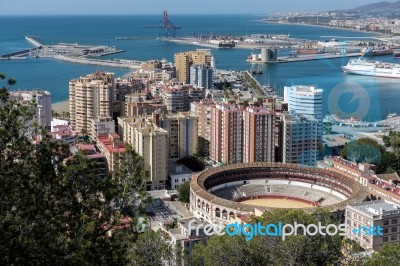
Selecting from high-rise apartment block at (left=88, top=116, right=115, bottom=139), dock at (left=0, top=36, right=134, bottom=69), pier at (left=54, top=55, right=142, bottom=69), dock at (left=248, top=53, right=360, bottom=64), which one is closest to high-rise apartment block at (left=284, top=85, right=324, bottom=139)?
high-rise apartment block at (left=88, top=116, right=115, bottom=139)

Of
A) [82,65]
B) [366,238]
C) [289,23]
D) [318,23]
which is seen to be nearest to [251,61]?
[82,65]

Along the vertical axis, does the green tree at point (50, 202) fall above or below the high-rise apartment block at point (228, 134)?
above

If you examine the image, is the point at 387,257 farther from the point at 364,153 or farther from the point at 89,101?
the point at 89,101

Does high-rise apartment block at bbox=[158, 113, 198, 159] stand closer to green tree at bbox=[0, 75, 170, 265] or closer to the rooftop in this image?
the rooftop

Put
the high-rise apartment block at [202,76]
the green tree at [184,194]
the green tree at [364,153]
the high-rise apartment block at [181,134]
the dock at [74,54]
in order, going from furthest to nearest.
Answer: the dock at [74,54] < the high-rise apartment block at [202,76] < the high-rise apartment block at [181,134] < the green tree at [364,153] < the green tree at [184,194]

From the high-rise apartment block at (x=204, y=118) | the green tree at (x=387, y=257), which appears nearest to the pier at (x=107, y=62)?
the high-rise apartment block at (x=204, y=118)

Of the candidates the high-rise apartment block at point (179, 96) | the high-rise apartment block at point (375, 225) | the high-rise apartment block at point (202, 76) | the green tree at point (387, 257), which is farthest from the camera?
the high-rise apartment block at point (202, 76)

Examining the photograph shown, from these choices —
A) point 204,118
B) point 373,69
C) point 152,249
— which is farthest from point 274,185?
point 373,69

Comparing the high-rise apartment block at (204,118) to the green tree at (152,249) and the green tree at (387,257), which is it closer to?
the green tree at (152,249)
